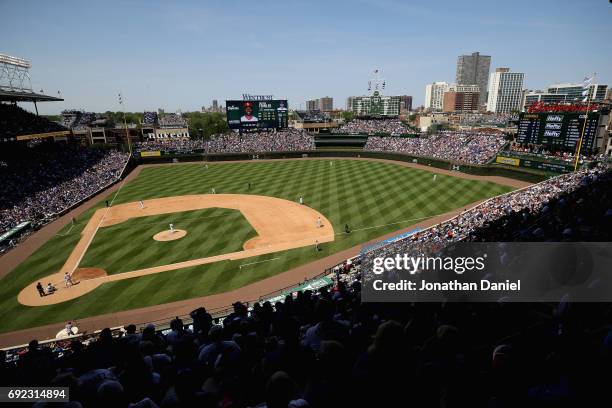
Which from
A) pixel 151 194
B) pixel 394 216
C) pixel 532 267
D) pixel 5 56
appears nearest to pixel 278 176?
pixel 151 194

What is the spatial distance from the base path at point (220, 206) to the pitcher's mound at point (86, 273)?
368mm

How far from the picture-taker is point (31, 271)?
24031mm

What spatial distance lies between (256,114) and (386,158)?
1183 inches

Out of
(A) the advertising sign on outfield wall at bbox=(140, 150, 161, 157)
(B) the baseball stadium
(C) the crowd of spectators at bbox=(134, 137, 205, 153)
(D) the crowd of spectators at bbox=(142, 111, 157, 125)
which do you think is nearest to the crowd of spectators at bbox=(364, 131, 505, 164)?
(B) the baseball stadium

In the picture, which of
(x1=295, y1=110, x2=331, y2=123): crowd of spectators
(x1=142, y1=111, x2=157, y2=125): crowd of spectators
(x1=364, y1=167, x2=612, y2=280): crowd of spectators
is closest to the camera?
(x1=364, y1=167, x2=612, y2=280): crowd of spectators

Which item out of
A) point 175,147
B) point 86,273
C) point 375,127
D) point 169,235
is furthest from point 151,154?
point 375,127

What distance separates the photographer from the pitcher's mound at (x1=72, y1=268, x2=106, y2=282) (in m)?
22.7

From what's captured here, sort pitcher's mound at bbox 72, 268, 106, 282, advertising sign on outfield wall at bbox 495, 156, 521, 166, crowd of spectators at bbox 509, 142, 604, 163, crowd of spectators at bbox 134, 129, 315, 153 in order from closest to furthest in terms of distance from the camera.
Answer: pitcher's mound at bbox 72, 268, 106, 282 < crowd of spectators at bbox 509, 142, 604, 163 < advertising sign on outfield wall at bbox 495, 156, 521, 166 < crowd of spectators at bbox 134, 129, 315, 153

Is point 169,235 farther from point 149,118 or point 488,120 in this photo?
point 488,120

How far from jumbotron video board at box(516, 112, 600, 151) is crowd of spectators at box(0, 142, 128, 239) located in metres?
59.0

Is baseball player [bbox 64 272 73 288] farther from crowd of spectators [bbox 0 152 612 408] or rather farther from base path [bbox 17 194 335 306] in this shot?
crowd of spectators [bbox 0 152 612 408]

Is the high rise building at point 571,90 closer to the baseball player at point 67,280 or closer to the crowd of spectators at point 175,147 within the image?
the crowd of spectators at point 175,147

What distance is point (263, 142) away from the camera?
70.9 m

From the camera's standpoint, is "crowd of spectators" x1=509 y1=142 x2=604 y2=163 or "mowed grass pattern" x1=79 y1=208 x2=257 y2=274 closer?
"mowed grass pattern" x1=79 y1=208 x2=257 y2=274
